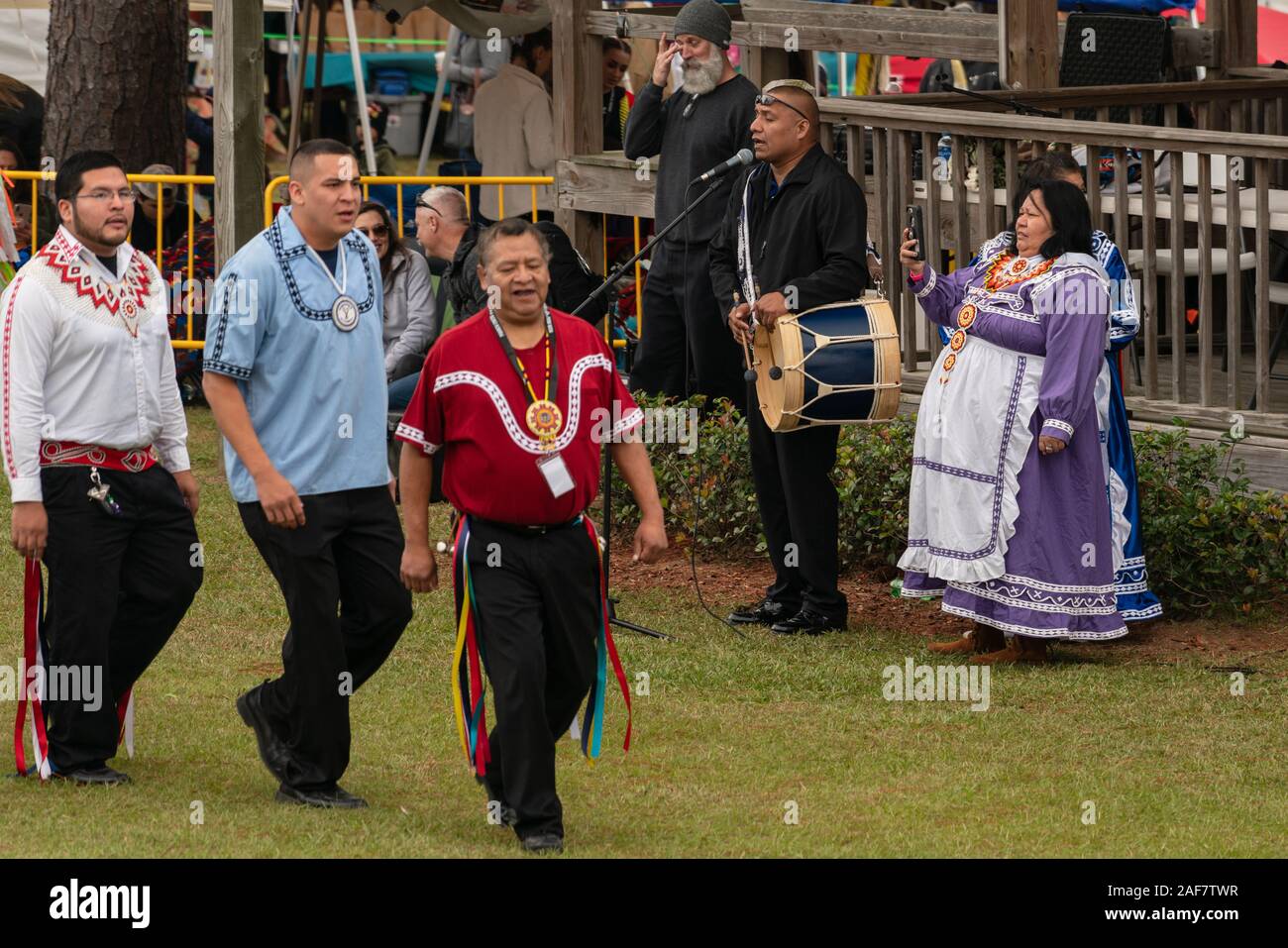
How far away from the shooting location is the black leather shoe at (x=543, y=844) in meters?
5.59

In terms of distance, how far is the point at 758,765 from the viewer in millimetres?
6750

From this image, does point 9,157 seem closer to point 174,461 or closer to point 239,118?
A: point 239,118

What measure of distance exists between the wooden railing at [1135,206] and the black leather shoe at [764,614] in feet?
5.07

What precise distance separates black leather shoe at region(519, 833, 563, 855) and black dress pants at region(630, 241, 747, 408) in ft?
14.5

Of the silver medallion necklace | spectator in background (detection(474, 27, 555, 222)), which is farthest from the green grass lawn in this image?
spectator in background (detection(474, 27, 555, 222))

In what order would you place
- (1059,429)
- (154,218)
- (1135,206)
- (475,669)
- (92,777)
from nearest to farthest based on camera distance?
(475,669) < (92,777) < (1059,429) < (1135,206) < (154,218)

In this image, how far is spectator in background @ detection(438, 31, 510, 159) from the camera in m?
19.3

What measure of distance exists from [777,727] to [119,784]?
7.49ft

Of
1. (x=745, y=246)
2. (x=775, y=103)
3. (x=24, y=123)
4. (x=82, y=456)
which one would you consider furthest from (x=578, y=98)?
(x=24, y=123)

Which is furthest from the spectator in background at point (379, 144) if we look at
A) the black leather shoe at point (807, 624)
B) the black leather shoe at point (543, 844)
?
the black leather shoe at point (543, 844)

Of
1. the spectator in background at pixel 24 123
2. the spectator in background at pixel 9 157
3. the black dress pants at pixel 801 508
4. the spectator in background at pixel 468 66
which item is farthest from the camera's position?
A: the spectator in background at pixel 468 66

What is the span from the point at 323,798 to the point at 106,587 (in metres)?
0.95

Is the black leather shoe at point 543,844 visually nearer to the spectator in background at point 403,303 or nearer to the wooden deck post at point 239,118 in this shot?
the spectator in background at point 403,303

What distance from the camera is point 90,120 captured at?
15500mm
